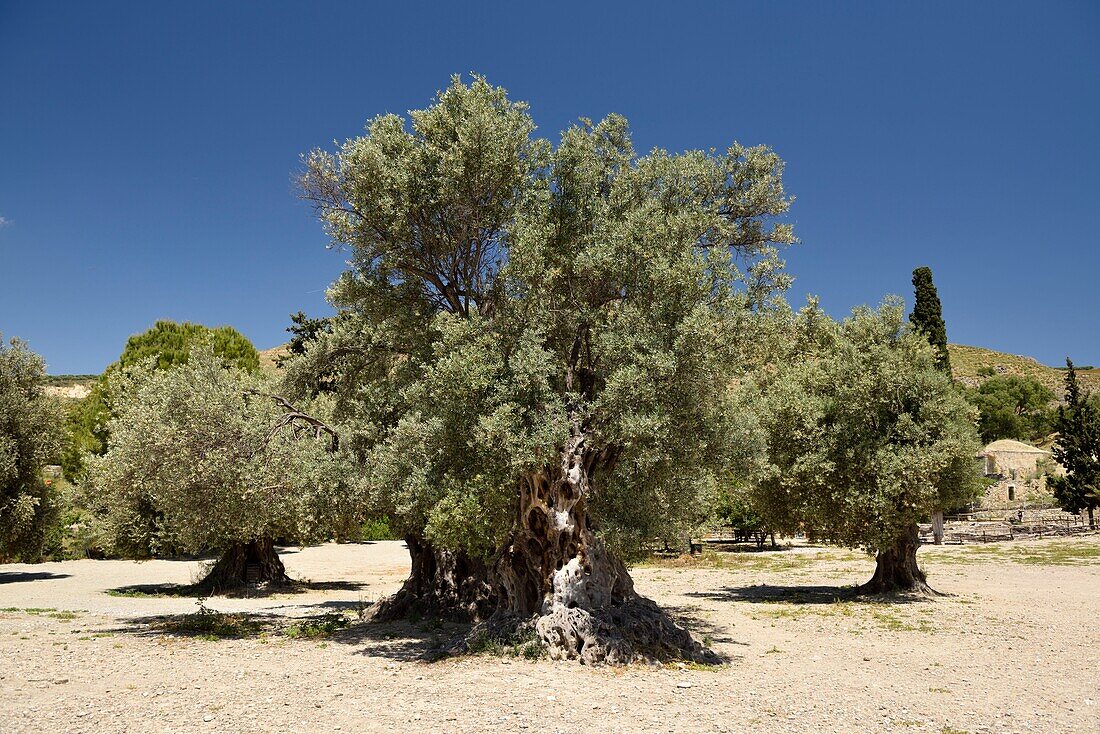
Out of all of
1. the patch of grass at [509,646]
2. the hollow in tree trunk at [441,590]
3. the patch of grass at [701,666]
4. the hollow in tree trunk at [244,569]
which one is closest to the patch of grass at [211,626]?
the hollow in tree trunk at [441,590]

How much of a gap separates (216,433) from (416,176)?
7.12 meters

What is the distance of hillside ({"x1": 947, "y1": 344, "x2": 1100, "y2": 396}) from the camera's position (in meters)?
110

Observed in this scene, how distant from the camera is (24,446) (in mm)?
27094

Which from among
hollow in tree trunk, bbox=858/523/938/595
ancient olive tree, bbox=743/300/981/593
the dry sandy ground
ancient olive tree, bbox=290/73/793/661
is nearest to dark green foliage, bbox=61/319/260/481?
the dry sandy ground

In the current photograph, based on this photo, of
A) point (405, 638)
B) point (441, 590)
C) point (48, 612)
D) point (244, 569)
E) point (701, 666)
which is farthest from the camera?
point (244, 569)

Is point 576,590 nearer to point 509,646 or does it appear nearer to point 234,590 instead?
point 509,646

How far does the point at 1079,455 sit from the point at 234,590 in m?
53.7

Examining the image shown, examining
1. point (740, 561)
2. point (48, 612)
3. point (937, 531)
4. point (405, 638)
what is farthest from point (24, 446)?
point (937, 531)

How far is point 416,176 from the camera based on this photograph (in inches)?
608

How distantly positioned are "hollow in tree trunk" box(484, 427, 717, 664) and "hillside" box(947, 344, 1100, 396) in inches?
4208

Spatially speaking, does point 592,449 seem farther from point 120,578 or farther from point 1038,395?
point 1038,395

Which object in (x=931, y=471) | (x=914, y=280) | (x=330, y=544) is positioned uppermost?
(x=914, y=280)

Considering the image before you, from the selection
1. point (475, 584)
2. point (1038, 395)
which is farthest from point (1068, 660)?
point (1038, 395)

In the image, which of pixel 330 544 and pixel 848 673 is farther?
pixel 330 544
